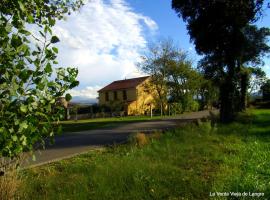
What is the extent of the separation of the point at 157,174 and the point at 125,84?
68382mm

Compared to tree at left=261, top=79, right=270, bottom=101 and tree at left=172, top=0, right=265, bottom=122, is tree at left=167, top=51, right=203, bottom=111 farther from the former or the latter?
tree at left=172, top=0, right=265, bottom=122

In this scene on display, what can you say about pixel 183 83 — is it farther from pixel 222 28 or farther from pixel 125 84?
pixel 222 28

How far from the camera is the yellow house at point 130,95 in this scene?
67062 mm

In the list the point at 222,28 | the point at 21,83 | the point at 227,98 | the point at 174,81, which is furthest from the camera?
the point at 174,81

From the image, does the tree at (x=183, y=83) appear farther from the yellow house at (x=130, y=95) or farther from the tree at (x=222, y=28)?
the tree at (x=222, y=28)

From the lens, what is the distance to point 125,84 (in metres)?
77.3

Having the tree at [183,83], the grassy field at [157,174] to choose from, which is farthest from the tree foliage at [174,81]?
the grassy field at [157,174]

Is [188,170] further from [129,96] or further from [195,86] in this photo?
[129,96]

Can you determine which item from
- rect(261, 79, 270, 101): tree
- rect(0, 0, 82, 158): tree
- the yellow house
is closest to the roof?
the yellow house

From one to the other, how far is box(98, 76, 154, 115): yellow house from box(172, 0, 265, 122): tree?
121 ft

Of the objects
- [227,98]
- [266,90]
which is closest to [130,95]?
[266,90]

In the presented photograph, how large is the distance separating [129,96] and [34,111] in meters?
69.0

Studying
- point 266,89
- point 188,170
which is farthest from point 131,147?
point 266,89

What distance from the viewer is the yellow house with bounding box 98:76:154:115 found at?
67.1m
